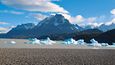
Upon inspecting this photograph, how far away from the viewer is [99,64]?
36.6 meters

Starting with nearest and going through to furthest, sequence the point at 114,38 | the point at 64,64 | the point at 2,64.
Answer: the point at 2,64
the point at 64,64
the point at 114,38

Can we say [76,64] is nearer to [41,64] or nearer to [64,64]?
[64,64]

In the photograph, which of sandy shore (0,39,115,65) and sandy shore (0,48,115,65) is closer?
sandy shore (0,48,115,65)

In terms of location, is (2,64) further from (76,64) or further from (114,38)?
(114,38)

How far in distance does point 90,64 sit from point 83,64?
1020 millimetres

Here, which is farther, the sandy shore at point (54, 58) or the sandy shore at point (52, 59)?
the sandy shore at point (54, 58)

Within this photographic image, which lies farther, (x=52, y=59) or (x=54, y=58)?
(x=54, y=58)

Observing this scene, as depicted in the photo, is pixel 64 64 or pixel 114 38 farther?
pixel 114 38

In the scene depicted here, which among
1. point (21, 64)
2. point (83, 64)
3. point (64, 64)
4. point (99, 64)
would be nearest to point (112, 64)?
point (99, 64)

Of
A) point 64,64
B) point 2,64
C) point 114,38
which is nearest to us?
point 2,64

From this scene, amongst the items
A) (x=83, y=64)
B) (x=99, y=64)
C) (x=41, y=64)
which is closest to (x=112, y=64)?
(x=99, y=64)

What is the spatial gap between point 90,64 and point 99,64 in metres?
1.33

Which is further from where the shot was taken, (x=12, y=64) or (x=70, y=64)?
(x=70, y=64)

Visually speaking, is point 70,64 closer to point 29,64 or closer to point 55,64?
point 55,64
